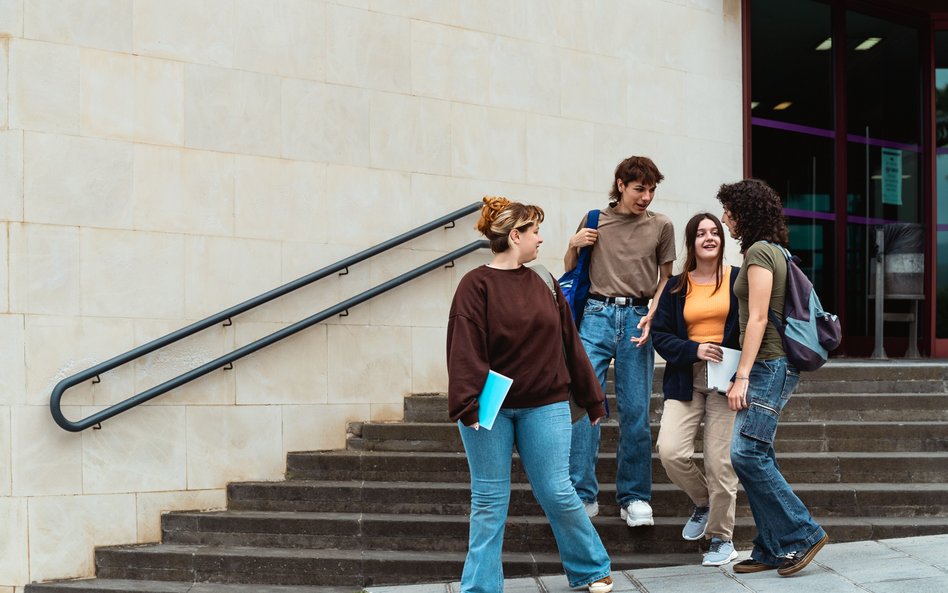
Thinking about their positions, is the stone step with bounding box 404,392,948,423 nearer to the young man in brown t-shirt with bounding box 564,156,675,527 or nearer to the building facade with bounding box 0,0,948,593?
the young man in brown t-shirt with bounding box 564,156,675,527

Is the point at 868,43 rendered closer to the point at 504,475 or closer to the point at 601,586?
the point at 601,586

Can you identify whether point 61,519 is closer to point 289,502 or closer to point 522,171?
point 289,502

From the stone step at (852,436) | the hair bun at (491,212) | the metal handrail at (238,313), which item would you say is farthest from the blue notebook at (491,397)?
the metal handrail at (238,313)

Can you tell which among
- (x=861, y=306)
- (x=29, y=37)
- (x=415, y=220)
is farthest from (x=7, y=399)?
(x=861, y=306)

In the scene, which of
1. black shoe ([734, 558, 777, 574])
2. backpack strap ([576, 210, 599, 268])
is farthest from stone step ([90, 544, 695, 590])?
backpack strap ([576, 210, 599, 268])

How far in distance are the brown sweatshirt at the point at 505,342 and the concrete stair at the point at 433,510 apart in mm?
1499

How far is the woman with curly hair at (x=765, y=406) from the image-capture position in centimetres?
468

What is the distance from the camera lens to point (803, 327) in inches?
185

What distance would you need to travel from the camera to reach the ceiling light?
407 inches

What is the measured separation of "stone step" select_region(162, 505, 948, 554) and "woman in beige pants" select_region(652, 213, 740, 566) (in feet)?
1.45

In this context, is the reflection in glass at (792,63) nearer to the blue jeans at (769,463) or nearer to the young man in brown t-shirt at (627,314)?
the young man in brown t-shirt at (627,314)

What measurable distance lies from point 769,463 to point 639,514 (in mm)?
964

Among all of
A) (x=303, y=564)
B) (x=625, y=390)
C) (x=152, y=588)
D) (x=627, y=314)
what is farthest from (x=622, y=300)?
(x=152, y=588)

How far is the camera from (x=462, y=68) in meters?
7.70
